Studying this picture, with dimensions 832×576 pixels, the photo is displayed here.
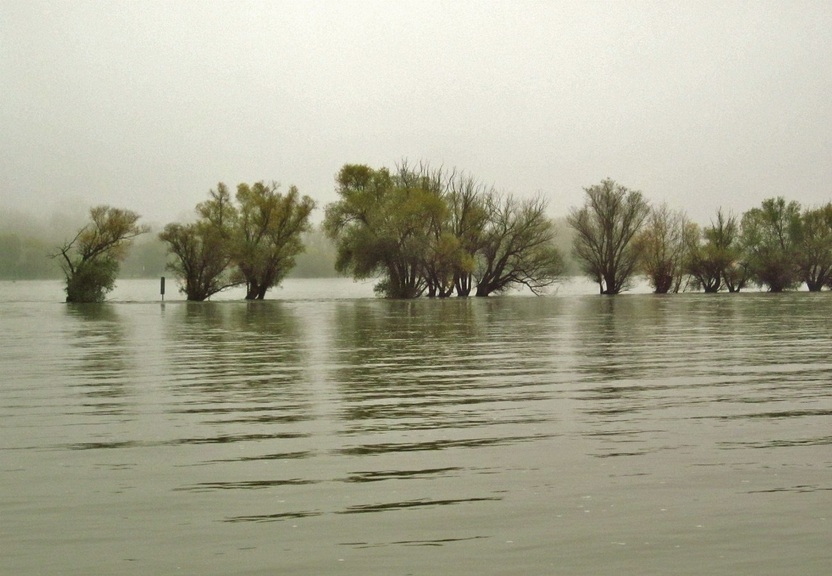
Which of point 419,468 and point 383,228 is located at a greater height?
point 383,228

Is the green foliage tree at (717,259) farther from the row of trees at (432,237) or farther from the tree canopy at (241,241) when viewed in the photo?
the tree canopy at (241,241)

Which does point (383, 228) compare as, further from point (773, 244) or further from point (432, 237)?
point (773, 244)

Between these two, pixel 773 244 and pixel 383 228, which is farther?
pixel 773 244

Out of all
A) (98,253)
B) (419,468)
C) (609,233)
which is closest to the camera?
(419,468)

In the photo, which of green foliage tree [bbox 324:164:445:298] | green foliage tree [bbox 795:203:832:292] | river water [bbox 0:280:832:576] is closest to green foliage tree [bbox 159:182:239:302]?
green foliage tree [bbox 324:164:445:298]

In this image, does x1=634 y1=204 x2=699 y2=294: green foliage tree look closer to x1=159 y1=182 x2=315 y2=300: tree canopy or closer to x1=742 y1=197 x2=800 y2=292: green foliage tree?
x1=742 y1=197 x2=800 y2=292: green foliage tree

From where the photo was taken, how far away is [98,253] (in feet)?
192

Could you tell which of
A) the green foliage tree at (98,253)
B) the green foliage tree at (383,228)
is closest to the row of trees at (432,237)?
the green foliage tree at (383,228)

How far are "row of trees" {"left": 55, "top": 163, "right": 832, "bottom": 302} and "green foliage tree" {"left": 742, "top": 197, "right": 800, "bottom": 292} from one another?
0.18 metres

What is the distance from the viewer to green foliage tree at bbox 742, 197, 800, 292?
262 ft

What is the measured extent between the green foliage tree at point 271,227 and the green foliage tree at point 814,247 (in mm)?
44423

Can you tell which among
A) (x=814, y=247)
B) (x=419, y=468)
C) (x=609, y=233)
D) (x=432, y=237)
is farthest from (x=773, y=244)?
(x=419, y=468)

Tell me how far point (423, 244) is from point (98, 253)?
68.7 feet

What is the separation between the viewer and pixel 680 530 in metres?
5.76
